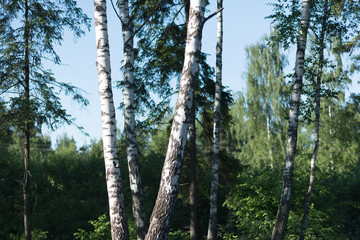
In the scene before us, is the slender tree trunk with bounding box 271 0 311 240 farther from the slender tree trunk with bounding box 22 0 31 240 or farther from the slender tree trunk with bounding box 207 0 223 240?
the slender tree trunk with bounding box 22 0 31 240

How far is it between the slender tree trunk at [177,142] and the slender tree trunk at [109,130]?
120 centimetres

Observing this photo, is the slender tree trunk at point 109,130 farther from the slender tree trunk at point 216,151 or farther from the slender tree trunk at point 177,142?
the slender tree trunk at point 216,151

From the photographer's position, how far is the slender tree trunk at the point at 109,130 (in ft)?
18.9

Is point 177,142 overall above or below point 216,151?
below

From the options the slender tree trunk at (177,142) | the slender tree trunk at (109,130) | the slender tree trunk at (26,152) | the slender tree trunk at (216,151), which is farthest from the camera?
the slender tree trunk at (216,151)

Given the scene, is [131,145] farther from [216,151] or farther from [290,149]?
[216,151]

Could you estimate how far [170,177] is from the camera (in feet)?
15.2

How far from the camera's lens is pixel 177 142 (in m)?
4.70

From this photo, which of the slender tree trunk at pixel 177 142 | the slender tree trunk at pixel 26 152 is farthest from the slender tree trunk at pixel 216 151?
the slender tree trunk at pixel 177 142

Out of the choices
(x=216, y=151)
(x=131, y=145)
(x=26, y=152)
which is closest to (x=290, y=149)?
(x=216, y=151)

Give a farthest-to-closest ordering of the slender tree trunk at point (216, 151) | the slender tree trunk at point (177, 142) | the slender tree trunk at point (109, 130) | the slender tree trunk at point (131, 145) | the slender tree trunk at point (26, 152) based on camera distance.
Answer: the slender tree trunk at point (216, 151), the slender tree trunk at point (26, 152), the slender tree trunk at point (131, 145), the slender tree trunk at point (109, 130), the slender tree trunk at point (177, 142)

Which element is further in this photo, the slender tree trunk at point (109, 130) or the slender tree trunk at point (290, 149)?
the slender tree trunk at point (290, 149)

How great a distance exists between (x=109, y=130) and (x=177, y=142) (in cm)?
156

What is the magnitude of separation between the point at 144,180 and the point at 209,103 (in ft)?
19.3
